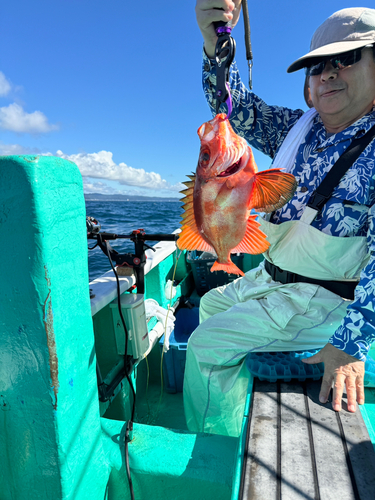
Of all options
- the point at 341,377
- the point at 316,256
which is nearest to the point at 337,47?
the point at 316,256

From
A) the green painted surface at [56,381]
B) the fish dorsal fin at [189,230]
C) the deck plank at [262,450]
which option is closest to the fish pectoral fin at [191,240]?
the fish dorsal fin at [189,230]

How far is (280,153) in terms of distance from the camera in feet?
7.04

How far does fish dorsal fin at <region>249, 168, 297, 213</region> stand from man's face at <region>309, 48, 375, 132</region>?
85cm

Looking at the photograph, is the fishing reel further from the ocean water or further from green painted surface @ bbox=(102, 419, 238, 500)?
green painted surface @ bbox=(102, 419, 238, 500)

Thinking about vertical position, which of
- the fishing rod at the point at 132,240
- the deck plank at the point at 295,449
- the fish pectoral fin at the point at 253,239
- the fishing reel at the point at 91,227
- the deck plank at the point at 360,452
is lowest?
the deck plank at the point at 295,449

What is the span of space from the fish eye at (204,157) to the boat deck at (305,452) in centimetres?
122

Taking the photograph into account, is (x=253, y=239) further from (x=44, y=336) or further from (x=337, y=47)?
(x=337, y=47)

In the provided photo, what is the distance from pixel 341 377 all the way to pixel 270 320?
0.50 meters

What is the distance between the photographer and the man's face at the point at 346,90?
1711 millimetres

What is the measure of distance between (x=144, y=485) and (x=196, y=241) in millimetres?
1274

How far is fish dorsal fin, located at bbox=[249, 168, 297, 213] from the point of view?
4.15ft

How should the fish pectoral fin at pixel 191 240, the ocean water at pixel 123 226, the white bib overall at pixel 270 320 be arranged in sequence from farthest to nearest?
the ocean water at pixel 123 226, the white bib overall at pixel 270 320, the fish pectoral fin at pixel 191 240

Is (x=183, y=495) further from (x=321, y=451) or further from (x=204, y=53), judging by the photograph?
(x=204, y=53)

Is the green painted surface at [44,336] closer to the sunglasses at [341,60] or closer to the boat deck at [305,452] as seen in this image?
the boat deck at [305,452]
